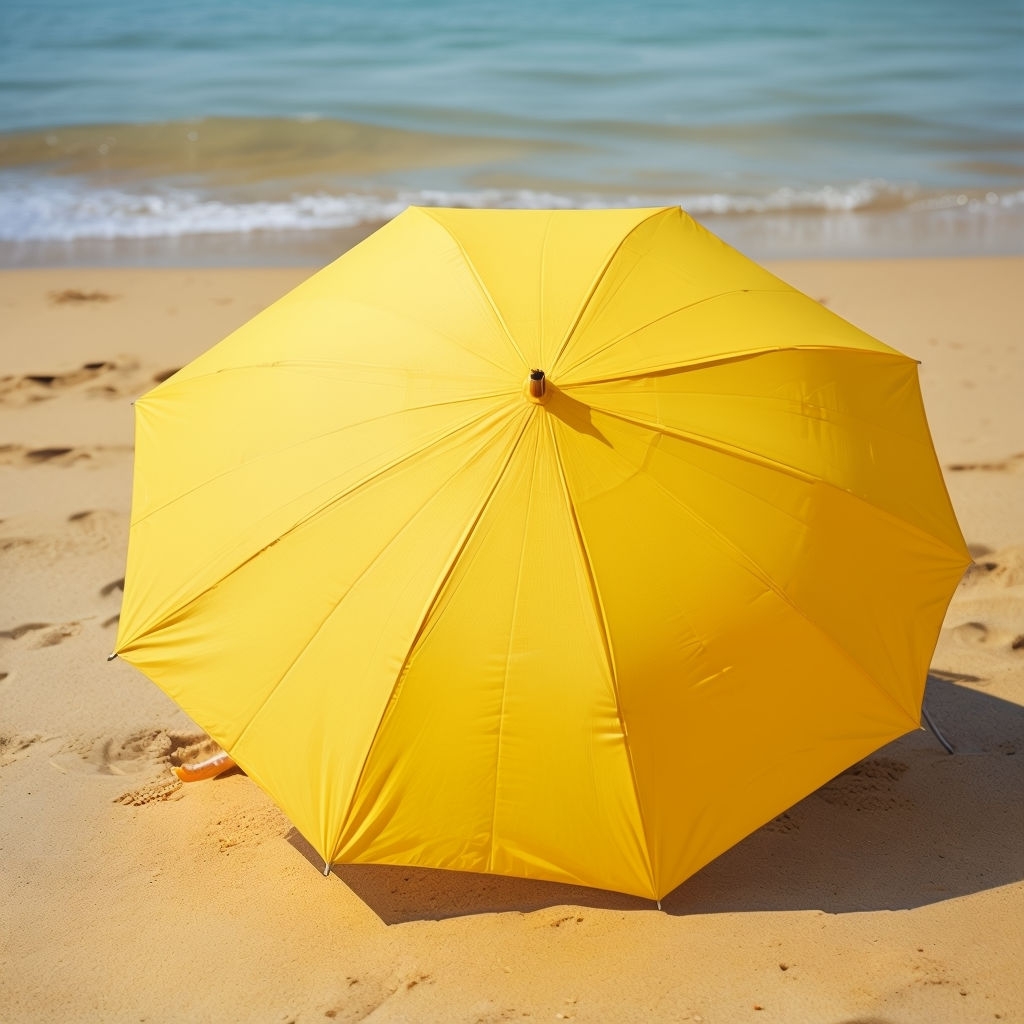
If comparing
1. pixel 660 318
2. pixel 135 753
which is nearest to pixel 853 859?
pixel 660 318

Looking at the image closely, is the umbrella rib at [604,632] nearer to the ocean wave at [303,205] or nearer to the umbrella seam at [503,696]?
the umbrella seam at [503,696]

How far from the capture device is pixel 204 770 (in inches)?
138

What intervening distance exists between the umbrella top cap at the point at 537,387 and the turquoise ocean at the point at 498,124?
258 inches

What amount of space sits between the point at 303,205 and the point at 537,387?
857 centimetres

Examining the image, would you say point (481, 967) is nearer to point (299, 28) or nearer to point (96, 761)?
point (96, 761)

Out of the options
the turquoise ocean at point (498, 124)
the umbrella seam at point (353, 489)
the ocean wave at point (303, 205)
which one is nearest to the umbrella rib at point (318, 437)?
the umbrella seam at point (353, 489)

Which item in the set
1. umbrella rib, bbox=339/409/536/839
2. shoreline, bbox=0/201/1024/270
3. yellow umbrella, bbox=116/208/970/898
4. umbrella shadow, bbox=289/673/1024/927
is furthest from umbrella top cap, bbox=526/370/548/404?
shoreline, bbox=0/201/1024/270

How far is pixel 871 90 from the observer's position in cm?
1473

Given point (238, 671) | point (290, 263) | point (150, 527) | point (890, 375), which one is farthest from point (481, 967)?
point (290, 263)

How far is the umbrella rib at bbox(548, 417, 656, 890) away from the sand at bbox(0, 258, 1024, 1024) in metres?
0.36

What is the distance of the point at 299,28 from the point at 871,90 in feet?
32.0

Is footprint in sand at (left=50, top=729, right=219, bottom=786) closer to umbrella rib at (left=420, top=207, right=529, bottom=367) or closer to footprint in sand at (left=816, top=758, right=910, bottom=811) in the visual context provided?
umbrella rib at (left=420, top=207, right=529, bottom=367)

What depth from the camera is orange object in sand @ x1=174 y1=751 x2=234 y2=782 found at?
349cm

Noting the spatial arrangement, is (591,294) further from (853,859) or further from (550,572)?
(853,859)
